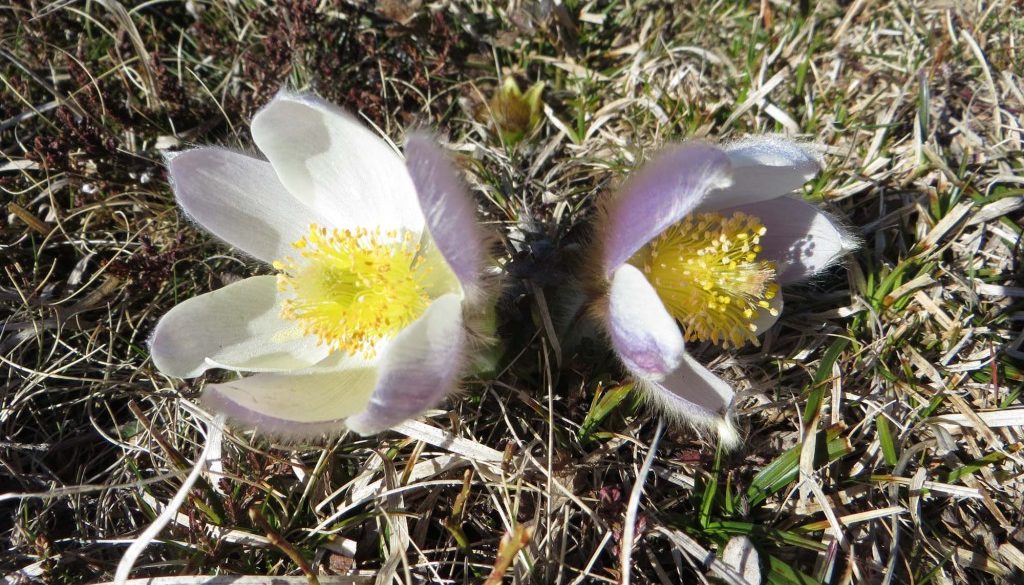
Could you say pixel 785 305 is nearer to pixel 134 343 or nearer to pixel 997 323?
pixel 997 323

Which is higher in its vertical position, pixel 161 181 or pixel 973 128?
pixel 161 181

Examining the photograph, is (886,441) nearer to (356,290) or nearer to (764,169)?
(764,169)

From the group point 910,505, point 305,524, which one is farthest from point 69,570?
point 910,505

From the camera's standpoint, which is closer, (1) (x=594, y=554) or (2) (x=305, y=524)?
(1) (x=594, y=554)

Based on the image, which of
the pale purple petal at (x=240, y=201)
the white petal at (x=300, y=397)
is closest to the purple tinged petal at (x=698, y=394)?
the white petal at (x=300, y=397)

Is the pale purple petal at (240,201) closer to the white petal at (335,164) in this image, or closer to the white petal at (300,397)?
the white petal at (335,164)

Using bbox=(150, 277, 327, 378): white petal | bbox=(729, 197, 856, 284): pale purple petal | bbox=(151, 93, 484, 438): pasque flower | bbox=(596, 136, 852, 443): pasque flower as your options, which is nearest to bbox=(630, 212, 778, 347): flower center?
bbox=(596, 136, 852, 443): pasque flower
